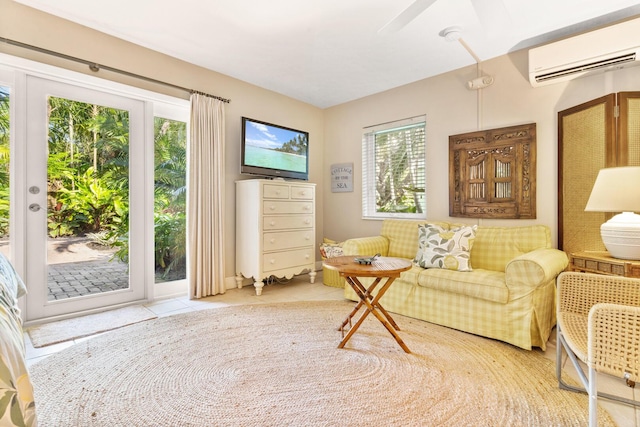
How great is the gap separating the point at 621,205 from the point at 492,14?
1.34 meters

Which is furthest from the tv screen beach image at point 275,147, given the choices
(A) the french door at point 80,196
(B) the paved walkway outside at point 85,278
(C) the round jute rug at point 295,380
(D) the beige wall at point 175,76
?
(C) the round jute rug at point 295,380

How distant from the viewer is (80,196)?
2.69 meters

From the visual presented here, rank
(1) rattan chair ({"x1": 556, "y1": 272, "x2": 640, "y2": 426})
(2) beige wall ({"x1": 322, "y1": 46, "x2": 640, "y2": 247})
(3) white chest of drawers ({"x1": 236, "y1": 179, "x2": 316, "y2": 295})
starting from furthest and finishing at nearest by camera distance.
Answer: (3) white chest of drawers ({"x1": 236, "y1": 179, "x2": 316, "y2": 295})
(2) beige wall ({"x1": 322, "y1": 46, "x2": 640, "y2": 247})
(1) rattan chair ({"x1": 556, "y1": 272, "x2": 640, "y2": 426})

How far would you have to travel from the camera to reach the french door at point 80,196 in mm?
2451

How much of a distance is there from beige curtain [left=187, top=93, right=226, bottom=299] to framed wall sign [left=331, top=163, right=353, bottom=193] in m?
1.69

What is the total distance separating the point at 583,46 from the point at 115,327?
14.1 ft

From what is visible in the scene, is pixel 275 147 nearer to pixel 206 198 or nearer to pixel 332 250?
pixel 206 198

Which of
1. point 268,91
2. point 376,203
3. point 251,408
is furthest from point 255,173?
point 251,408

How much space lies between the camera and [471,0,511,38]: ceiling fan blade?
1584mm

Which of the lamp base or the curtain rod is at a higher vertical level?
the curtain rod

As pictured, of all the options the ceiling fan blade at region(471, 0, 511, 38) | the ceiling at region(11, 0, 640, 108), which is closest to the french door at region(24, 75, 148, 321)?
the ceiling at region(11, 0, 640, 108)

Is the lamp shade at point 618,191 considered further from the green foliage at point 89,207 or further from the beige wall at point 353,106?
the green foliage at point 89,207

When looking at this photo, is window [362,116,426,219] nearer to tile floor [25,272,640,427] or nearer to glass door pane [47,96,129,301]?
tile floor [25,272,640,427]

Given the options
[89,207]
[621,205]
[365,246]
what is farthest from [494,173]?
[89,207]
